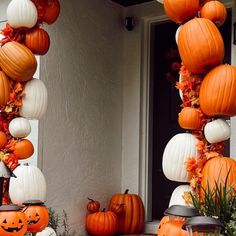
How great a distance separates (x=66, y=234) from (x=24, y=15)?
8.56 feet

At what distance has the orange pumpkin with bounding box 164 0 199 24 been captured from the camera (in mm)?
4992

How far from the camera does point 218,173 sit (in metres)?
4.65

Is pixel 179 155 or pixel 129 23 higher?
pixel 129 23

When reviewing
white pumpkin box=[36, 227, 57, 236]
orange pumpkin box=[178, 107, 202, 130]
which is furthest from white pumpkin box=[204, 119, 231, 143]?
white pumpkin box=[36, 227, 57, 236]

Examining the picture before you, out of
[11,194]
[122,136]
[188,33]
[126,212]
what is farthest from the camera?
[122,136]

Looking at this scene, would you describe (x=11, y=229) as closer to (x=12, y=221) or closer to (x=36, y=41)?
(x=12, y=221)

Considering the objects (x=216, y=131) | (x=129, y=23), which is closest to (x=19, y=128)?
(x=216, y=131)

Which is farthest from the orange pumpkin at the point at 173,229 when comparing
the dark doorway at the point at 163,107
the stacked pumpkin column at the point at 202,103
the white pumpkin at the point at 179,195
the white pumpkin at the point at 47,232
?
the dark doorway at the point at 163,107

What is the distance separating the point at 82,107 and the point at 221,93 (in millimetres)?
2771

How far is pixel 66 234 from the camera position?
676cm

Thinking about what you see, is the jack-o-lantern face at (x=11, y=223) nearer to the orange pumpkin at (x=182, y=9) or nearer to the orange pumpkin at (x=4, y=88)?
the orange pumpkin at (x=4, y=88)

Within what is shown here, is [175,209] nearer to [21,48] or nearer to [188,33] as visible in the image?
[188,33]

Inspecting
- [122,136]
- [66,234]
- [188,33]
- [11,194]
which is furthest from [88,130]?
[188,33]

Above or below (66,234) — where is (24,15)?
above
